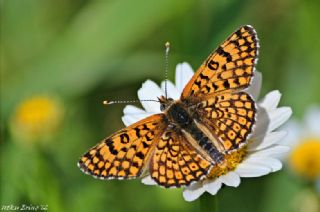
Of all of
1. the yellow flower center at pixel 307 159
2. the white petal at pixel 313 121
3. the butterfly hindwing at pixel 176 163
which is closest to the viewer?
the butterfly hindwing at pixel 176 163

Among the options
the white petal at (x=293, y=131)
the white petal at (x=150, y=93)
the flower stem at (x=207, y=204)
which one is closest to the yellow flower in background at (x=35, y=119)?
the white petal at (x=150, y=93)

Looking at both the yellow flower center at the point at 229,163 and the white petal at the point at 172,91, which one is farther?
the white petal at the point at 172,91

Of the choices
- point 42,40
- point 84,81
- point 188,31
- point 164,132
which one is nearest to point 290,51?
point 188,31

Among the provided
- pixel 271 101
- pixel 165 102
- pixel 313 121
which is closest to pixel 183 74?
pixel 165 102

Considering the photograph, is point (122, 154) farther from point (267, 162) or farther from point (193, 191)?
point (267, 162)

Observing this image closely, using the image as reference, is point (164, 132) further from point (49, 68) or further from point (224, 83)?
point (49, 68)

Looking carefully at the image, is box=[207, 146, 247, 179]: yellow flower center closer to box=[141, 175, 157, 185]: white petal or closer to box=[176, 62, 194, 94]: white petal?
box=[141, 175, 157, 185]: white petal

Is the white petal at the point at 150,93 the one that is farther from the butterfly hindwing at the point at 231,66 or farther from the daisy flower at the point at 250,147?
the butterfly hindwing at the point at 231,66

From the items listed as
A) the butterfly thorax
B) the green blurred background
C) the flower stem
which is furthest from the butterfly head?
the green blurred background
